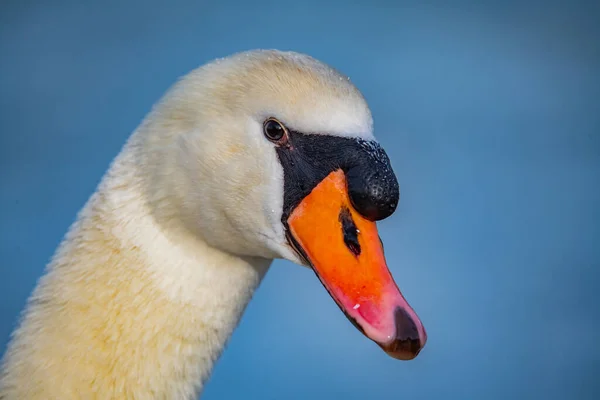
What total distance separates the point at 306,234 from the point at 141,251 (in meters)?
0.32

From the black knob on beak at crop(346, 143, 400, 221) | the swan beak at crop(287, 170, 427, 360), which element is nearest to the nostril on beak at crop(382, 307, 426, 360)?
the swan beak at crop(287, 170, 427, 360)

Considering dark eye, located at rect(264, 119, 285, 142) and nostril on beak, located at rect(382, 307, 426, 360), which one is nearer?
nostril on beak, located at rect(382, 307, 426, 360)

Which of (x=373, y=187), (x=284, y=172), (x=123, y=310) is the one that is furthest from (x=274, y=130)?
(x=123, y=310)

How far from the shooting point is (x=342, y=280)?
1.28m

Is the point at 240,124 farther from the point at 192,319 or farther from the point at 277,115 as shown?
the point at 192,319

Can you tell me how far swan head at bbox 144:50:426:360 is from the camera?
4.23ft

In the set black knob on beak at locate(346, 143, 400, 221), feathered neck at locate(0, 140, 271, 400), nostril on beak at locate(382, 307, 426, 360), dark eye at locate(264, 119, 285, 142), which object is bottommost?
feathered neck at locate(0, 140, 271, 400)

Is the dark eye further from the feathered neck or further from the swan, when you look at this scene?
the feathered neck

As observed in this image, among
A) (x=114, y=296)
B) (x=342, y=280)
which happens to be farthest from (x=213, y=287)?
(x=342, y=280)

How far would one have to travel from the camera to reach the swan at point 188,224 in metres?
1.37

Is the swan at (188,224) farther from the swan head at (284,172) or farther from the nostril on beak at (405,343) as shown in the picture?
the nostril on beak at (405,343)

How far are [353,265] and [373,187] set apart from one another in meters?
0.13

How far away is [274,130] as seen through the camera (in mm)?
1403

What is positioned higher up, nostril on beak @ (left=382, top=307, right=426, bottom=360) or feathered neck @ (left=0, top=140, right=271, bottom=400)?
nostril on beak @ (left=382, top=307, right=426, bottom=360)
